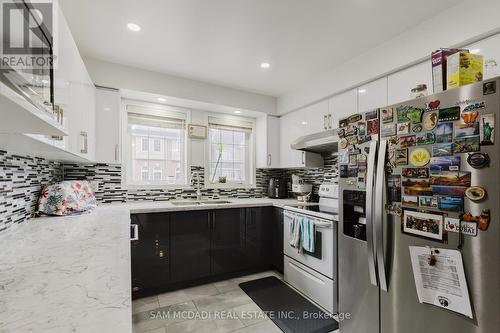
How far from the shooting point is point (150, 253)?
7.61ft

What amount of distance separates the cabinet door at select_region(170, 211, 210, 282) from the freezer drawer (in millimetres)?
917

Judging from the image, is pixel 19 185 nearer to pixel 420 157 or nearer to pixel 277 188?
pixel 420 157

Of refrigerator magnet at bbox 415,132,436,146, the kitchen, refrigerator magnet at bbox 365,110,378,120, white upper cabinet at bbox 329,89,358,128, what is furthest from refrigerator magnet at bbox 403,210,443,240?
white upper cabinet at bbox 329,89,358,128

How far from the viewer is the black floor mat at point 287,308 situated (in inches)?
74.7

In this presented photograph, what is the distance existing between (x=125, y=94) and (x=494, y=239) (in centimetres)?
325

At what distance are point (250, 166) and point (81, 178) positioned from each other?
2.19 meters

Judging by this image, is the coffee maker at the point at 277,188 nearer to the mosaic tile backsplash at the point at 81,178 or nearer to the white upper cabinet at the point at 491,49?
the mosaic tile backsplash at the point at 81,178

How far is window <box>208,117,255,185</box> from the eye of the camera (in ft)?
11.3

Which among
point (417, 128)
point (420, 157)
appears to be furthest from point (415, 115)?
point (420, 157)

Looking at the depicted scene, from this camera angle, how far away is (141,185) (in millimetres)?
2924

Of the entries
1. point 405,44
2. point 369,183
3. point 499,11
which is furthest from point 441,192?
point 405,44

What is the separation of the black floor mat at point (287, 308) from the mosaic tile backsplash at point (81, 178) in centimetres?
131

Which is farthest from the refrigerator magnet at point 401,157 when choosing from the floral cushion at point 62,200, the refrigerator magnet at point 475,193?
the floral cushion at point 62,200

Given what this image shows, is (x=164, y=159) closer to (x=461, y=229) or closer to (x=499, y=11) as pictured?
(x=461, y=229)
